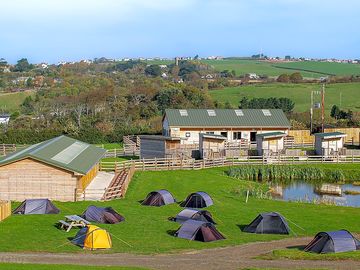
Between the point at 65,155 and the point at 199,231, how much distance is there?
1639 cm

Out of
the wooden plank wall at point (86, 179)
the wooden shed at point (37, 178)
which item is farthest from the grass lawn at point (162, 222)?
the wooden plank wall at point (86, 179)

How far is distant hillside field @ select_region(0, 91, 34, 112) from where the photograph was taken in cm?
12821

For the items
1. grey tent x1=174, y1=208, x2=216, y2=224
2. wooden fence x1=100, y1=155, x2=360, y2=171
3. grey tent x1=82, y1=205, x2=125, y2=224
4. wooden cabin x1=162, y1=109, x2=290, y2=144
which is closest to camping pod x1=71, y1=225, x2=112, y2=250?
grey tent x1=82, y1=205, x2=125, y2=224

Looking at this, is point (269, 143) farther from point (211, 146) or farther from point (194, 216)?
point (194, 216)

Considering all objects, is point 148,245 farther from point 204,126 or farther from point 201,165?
point 204,126

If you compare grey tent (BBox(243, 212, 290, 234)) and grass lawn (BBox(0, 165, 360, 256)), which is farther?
grey tent (BBox(243, 212, 290, 234))

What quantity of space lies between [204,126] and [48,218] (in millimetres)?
36460

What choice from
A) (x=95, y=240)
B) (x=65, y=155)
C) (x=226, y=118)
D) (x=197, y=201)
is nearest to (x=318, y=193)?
(x=197, y=201)

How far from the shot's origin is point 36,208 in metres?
36.8

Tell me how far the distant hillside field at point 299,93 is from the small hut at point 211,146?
186 ft

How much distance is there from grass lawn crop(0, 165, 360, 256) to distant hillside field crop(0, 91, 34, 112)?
279ft

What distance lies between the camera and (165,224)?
34594 millimetres

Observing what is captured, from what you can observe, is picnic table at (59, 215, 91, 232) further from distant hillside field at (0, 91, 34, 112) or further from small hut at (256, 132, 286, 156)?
distant hillside field at (0, 91, 34, 112)

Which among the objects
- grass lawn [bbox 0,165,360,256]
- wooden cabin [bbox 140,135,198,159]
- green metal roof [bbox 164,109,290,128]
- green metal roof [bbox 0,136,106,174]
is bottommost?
grass lawn [bbox 0,165,360,256]
